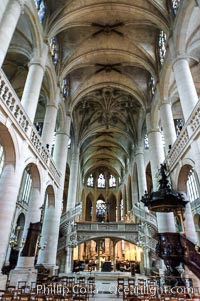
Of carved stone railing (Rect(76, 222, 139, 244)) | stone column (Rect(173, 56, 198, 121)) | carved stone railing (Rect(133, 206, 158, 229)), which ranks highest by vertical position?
stone column (Rect(173, 56, 198, 121))

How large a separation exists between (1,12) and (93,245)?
31.3 m

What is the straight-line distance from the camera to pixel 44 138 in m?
13.1

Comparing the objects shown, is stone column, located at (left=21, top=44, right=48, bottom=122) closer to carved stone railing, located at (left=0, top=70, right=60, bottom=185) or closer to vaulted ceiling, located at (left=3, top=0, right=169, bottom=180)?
carved stone railing, located at (left=0, top=70, right=60, bottom=185)

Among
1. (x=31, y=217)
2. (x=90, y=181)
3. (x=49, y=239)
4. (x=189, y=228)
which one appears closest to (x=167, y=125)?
(x=189, y=228)

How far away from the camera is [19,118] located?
8.73 m

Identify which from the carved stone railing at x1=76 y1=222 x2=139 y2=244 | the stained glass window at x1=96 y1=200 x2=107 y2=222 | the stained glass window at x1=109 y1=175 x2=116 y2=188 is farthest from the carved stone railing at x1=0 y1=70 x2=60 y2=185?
the stained glass window at x1=109 y1=175 x2=116 y2=188

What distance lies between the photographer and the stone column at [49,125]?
43.1ft

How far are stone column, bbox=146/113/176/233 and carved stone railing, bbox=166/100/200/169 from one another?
134 inches

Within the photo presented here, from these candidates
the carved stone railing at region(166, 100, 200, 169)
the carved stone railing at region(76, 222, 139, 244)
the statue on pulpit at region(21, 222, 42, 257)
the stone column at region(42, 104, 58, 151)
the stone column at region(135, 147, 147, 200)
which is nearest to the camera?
the carved stone railing at region(166, 100, 200, 169)

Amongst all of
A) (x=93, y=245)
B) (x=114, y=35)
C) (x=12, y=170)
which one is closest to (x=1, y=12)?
(x=12, y=170)

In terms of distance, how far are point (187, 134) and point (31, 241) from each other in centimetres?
829

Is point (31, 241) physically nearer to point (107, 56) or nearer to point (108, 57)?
point (107, 56)

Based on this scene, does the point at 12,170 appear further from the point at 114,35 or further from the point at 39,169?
the point at 114,35

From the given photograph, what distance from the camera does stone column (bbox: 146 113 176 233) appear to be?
12.5m
